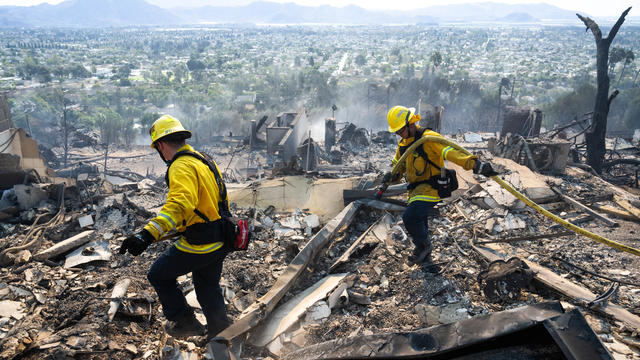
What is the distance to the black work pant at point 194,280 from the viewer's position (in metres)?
2.71

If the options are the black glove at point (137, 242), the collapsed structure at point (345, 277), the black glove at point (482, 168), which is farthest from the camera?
the black glove at point (482, 168)

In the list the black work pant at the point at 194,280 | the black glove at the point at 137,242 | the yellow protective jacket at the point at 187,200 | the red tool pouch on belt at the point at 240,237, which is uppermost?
the yellow protective jacket at the point at 187,200

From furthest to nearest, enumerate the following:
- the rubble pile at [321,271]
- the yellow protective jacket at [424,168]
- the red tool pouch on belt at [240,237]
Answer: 1. the yellow protective jacket at [424,168]
2. the rubble pile at [321,271]
3. the red tool pouch on belt at [240,237]

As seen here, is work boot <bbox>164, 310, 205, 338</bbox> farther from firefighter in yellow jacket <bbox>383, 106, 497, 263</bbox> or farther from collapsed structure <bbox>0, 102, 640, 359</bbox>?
firefighter in yellow jacket <bbox>383, 106, 497, 263</bbox>

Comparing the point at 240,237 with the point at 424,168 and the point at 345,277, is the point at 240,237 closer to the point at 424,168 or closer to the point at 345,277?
the point at 345,277

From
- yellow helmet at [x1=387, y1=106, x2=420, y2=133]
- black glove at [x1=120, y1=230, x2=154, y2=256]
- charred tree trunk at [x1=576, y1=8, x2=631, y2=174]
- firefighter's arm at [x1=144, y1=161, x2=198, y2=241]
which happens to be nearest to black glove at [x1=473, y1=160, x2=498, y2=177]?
yellow helmet at [x1=387, y1=106, x2=420, y2=133]

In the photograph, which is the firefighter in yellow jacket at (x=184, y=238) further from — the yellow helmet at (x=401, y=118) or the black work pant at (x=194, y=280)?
the yellow helmet at (x=401, y=118)

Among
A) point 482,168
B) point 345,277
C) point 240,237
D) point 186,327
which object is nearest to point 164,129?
point 240,237

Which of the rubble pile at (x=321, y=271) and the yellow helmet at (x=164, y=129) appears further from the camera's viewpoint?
the rubble pile at (x=321, y=271)

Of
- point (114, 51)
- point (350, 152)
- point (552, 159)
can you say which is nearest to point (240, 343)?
point (552, 159)

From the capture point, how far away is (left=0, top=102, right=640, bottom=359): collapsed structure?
184 centimetres

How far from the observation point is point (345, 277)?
361 cm

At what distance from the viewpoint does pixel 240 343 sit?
2.88 m

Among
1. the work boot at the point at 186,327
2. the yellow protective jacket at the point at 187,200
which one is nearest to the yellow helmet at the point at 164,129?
the yellow protective jacket at the point at 187,200
